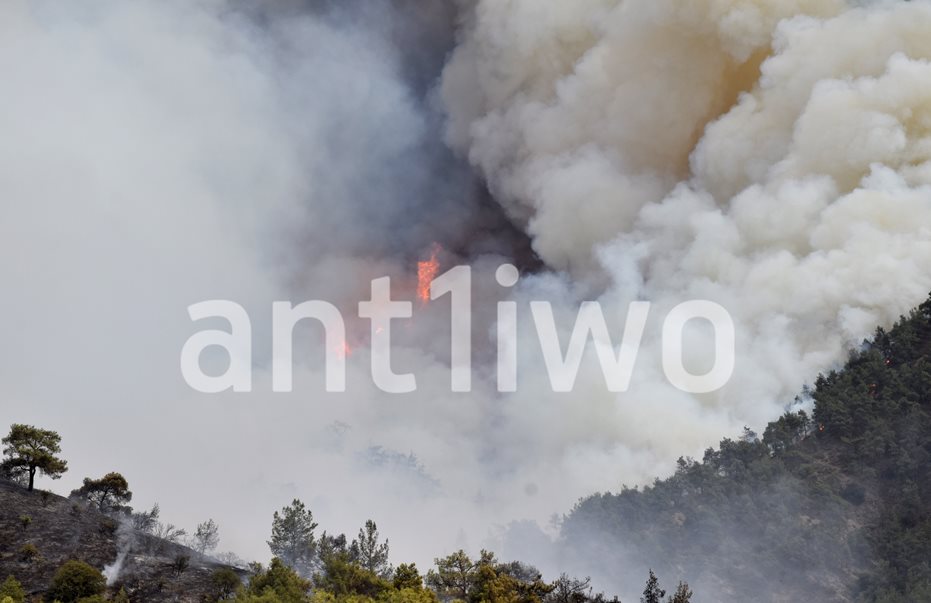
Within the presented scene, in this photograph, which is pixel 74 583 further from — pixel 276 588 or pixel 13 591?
pixel 276 588

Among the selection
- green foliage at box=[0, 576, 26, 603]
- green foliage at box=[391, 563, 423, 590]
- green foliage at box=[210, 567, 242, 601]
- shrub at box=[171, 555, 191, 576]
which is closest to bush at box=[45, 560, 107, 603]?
green foliage at box=[0, 576, 26, 603]

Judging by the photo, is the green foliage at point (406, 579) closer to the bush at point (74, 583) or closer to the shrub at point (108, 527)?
the bush at point (74, 583)

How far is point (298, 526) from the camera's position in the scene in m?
108

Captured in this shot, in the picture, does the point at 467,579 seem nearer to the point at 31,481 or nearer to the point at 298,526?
the point at 298,526

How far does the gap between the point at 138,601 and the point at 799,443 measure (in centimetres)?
13216

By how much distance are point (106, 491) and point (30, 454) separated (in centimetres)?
1924

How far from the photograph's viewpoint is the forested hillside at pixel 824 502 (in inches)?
4301

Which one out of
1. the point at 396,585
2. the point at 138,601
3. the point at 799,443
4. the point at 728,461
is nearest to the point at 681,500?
the point at 728,461

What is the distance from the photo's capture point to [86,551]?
66188mm

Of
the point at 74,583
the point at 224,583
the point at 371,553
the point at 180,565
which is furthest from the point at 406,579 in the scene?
the point at 371,553

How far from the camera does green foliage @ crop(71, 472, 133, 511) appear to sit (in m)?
94.3

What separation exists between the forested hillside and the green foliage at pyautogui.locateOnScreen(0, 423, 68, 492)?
374 feet

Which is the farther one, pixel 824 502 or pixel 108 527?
pixel 824 502

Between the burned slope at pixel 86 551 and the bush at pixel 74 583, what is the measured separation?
2.83 m
